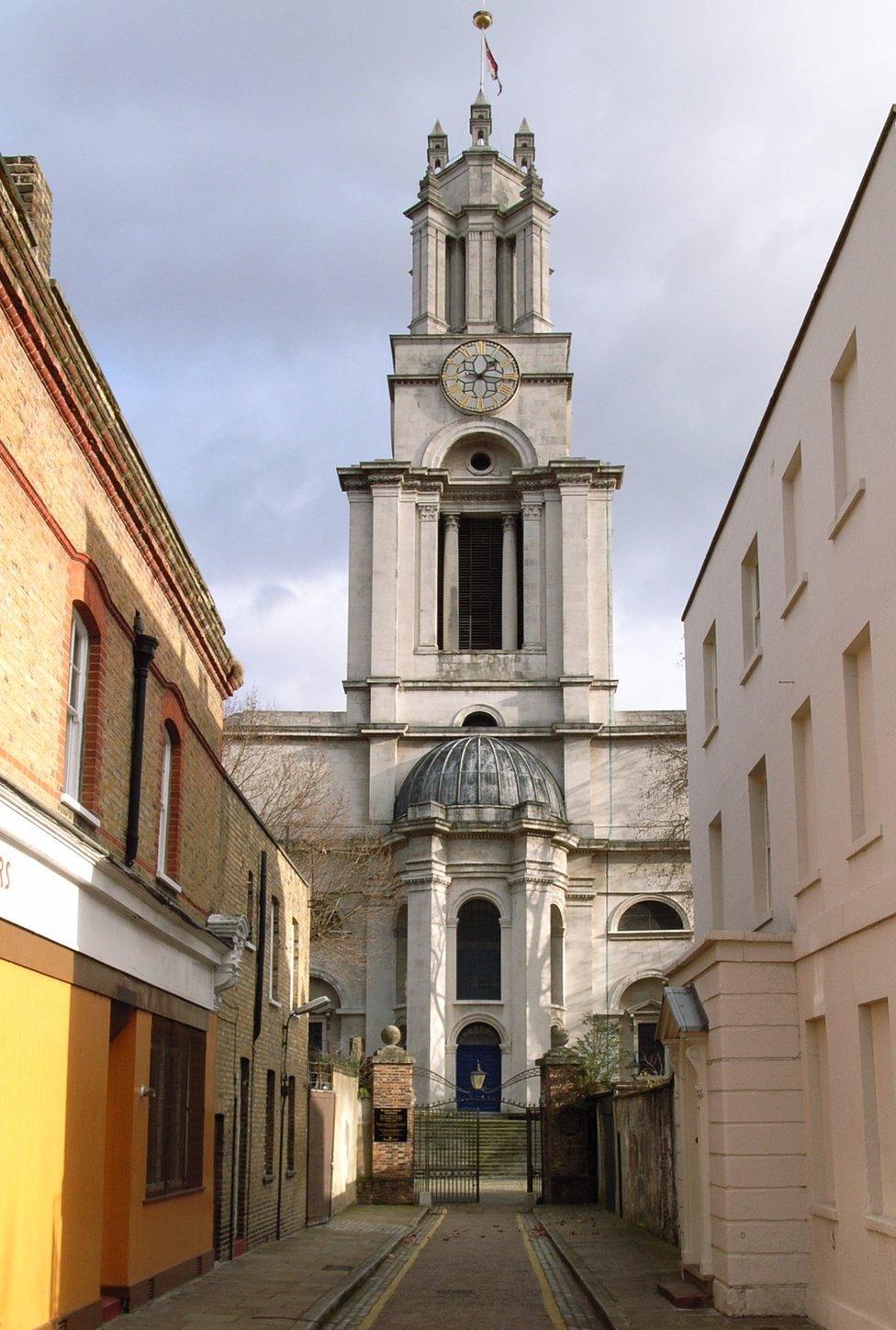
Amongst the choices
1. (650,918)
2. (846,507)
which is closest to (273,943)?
(846,507)

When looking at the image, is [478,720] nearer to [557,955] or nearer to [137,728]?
[557,955]

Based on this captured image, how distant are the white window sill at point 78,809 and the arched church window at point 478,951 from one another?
35.6m

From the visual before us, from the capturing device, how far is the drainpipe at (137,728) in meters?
15.1

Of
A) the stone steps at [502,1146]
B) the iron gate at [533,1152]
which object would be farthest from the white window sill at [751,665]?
the stone steps at [502,1146]

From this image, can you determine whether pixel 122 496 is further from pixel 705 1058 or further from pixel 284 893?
pixel 284 893

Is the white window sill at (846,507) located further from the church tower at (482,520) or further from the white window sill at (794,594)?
the church tower at (482,520)

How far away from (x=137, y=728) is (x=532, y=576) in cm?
4026

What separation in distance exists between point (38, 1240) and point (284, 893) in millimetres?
14022

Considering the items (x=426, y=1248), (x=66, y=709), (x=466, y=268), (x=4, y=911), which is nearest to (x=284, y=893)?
(x=426, y=1248)

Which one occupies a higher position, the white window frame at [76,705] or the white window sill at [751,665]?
the white window sill at [751,665]

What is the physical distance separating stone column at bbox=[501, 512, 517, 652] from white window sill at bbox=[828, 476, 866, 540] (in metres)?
41.1

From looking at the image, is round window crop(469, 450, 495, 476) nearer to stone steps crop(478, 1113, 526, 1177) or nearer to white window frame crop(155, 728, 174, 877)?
stone steps crop(478, 1113, 526, 1177)

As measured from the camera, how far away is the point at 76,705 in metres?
13.8

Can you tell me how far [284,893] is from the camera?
25.7m
